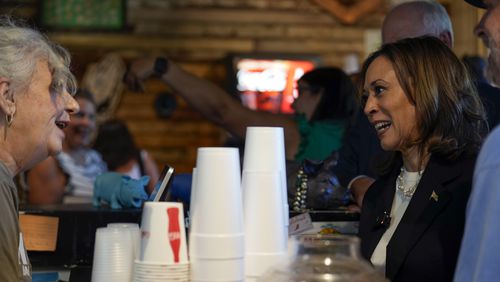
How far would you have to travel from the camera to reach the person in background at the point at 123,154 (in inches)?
235

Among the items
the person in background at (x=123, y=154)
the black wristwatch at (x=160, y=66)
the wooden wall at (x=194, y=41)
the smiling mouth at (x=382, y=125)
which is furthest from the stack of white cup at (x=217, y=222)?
the wooden wall at (x=194, y=41)

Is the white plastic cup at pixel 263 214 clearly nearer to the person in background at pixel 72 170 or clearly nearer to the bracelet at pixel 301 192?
the bracelet at pixel 301 192

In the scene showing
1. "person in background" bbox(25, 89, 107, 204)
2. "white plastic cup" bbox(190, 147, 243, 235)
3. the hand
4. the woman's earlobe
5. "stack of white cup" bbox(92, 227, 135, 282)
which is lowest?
"person in background" bbox(25, 89, 107, 204)

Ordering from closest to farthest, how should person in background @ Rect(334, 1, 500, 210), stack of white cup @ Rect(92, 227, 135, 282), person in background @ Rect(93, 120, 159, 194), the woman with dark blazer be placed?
stack of white cup @ Rect(92, 227, 135, 282) → the woman with dark blazer → person in background @ Rect(334, 1, 500, 210) → person in background @ Rect(93, 120, 159, 194)

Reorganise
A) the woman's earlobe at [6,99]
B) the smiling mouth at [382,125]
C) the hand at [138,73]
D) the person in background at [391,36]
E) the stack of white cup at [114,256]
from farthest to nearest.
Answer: the hand at [138,73] < the person in background at [391,36] < the smiling mouth at [382,125] < the woman's earlobe at [6,99] < the stack of white cup at [114,256]

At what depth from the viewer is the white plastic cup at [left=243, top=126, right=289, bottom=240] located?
201 cm

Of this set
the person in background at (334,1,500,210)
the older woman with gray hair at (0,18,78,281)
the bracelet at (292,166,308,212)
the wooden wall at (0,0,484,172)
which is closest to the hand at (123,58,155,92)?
the person in background at (334,1,500,210)

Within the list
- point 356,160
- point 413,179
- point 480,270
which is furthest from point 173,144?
point 480,270

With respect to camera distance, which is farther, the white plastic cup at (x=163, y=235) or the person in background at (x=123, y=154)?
the person in background at (x=123, y=154)

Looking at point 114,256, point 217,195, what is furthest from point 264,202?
point 114,256

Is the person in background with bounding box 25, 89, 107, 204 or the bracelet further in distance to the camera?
the person in background with bounding box 25, 89, 107, 204

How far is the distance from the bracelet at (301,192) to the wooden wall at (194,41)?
4.92 metres

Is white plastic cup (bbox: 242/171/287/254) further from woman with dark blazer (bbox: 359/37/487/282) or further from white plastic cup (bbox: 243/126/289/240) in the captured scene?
woman with dark blazer (bbox: 359/37/487/282)

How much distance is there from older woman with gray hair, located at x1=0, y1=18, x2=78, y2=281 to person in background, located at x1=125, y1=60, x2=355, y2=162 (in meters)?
1.85
